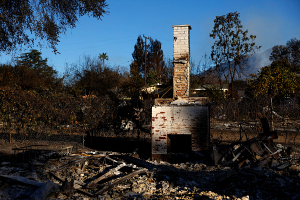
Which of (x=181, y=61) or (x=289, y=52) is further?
(x=289, y=52)

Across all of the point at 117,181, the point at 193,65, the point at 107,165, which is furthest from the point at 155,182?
the point at 193,65

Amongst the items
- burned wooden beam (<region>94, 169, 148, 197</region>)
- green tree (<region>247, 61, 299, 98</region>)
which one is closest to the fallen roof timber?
burned wooden beam (<region>94, 169, 148, 197</region>)

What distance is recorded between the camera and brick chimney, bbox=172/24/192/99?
8727 millimetres

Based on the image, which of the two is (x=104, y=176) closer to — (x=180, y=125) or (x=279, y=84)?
(x=180, y=125)

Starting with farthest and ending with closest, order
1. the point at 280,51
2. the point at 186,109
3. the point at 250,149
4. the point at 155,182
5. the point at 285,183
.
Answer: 1. the point at 280,51
2. the point at 186,109
3. the point at 250,149
4. the point at 155,182
5. the point at 285,183

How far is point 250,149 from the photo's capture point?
25.2 ft

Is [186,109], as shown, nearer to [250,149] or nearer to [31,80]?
[250,149]

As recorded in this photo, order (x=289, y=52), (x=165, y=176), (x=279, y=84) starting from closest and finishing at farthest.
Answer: (x=165, y=176) → (x=279, y=84) → (x=289, y=52)

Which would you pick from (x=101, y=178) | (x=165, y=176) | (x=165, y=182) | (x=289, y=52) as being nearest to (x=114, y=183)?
(x=101, y=178)

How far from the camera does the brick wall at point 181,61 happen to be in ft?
28.6

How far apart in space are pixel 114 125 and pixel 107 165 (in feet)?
13.0

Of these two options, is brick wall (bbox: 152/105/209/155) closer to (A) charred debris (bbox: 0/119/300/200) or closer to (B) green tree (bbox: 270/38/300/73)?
(A) charred debris (bbox: 0/119/300/200)

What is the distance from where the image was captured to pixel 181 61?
8750mm

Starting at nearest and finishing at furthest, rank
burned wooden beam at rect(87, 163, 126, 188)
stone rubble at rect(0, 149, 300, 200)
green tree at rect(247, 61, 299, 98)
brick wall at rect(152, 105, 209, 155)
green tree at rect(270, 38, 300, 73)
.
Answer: stone rubble at rect(0, 149, 300, 200) → burned wooden beam at rect(87, 163, 126, 188) → brick wall at rect(152, 105, 209, 155) → green tree at rect(247, 61, 299, 98) → green tree at rect(270, 38, 300, 73)
